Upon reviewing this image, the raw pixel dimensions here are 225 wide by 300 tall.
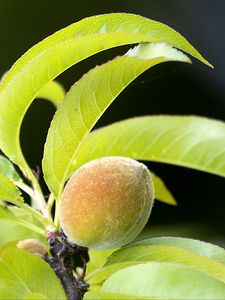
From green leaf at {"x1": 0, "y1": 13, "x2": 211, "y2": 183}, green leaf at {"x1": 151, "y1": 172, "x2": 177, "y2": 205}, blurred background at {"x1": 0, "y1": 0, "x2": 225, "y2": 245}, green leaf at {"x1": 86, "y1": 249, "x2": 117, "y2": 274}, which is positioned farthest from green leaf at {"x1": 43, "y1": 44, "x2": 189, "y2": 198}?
blurred background at {"x1": 0, "y1": 0, "x2": 225, "y2": 245}

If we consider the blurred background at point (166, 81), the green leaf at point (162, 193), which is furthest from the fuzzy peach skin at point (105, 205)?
the blurred background at point (166, 81)

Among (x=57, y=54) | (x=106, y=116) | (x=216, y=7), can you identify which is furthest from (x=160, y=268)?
(x=216, y=7)

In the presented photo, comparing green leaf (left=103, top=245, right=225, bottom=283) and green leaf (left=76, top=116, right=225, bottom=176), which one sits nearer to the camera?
green leaf (left=103, top=245, right=225, bottom=283)

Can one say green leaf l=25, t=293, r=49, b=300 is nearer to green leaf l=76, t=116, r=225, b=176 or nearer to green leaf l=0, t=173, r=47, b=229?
green leaf l=0, t=173, r=47, b=229

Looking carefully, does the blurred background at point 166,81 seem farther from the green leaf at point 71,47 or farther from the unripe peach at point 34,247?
the green leaf at point 71,47

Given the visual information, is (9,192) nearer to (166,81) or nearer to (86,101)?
(86,101)
